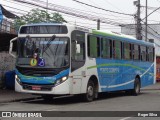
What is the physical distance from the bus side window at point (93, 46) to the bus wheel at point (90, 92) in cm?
127

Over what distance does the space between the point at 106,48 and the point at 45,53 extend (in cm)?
429

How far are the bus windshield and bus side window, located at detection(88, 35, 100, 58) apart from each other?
1813 mm

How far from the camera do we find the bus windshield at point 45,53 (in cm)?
1638

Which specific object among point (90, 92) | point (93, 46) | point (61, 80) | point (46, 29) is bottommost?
point (90, 92)

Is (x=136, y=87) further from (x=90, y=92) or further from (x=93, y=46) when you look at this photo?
(x=93, y=46)

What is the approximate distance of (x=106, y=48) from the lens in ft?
65.1

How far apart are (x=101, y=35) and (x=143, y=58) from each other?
6456 millimetres

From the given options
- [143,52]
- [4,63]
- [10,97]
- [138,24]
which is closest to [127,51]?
[143,52]

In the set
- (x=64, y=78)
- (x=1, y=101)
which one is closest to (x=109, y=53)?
(x=64, y=78)

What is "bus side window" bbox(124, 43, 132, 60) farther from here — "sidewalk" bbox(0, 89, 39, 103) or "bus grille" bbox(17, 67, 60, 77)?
"bus grille" bbox(17, 67, 60, 77)

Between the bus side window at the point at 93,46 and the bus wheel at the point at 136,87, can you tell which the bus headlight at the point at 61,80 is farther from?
the bus wheel at the point at 136,87

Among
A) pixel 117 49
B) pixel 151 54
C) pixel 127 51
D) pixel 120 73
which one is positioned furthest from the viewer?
pixel 151 54

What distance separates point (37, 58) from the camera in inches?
650

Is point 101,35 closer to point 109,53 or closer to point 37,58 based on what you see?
point 109,53
